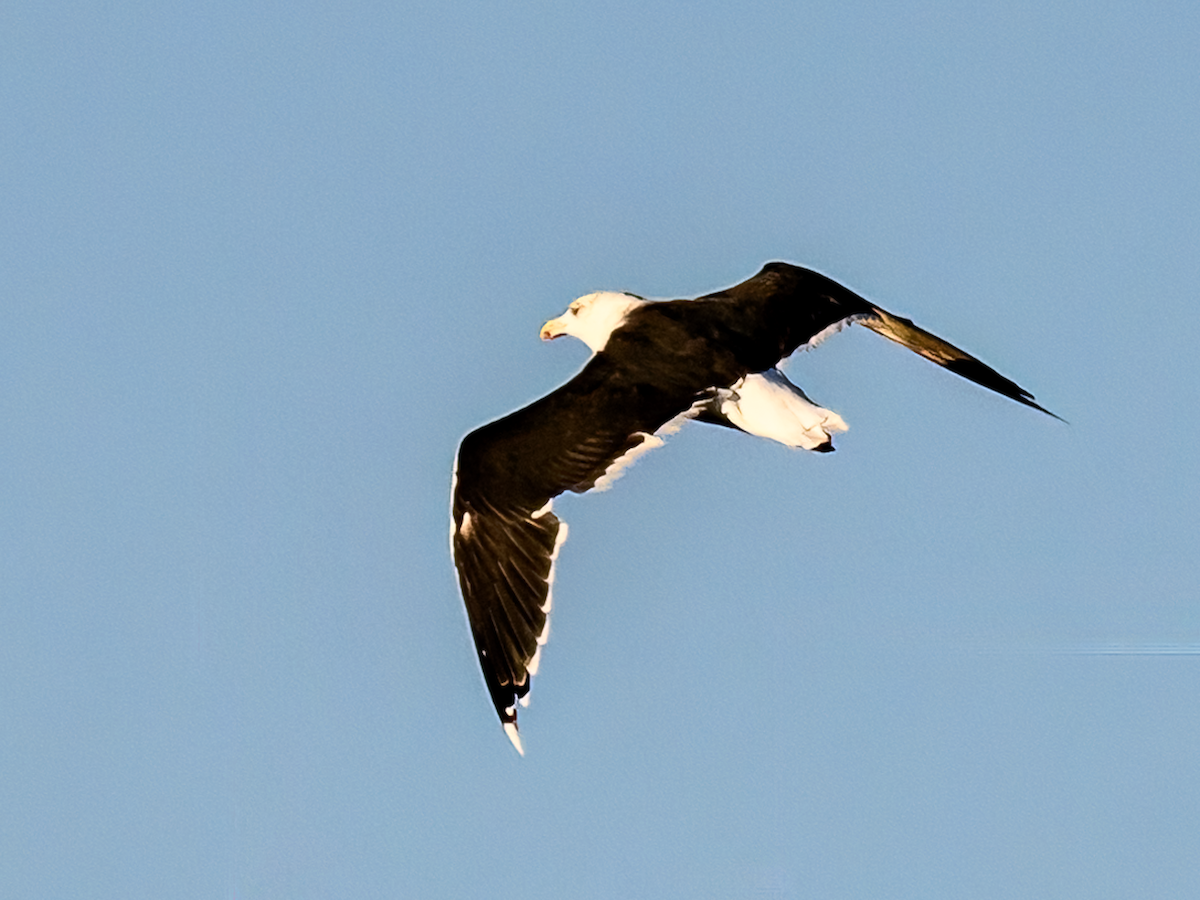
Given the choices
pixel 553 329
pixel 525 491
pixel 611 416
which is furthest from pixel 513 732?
pixel 553 329

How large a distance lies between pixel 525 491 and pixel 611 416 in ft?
3.07

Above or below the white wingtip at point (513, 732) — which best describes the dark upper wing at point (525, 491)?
above

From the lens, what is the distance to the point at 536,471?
605 inches

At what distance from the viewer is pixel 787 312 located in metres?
15.4

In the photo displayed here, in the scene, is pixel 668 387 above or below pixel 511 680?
above

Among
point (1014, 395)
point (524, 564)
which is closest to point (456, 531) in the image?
point (524, 564)

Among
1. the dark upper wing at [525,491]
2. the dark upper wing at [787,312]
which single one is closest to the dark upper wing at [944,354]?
the dark upper wing at [787,312]

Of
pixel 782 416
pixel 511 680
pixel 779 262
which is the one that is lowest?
pixel 511 680

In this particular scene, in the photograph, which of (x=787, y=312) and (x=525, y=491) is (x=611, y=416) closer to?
(x=525, y=491)

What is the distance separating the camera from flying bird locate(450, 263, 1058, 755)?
49.2 ft

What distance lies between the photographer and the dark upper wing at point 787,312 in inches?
598

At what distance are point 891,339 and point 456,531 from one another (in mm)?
3508

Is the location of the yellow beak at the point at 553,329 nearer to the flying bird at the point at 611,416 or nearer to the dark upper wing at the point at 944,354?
the flying bird at the point at 611,416

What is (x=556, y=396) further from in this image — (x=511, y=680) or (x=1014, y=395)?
(x=1014, y=395)
